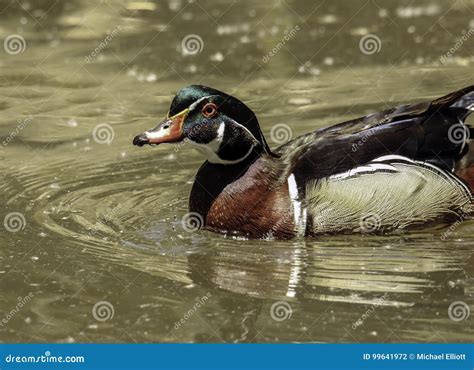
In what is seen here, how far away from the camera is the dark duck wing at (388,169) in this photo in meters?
9.44

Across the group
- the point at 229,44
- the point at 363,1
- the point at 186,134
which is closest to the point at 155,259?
the point at 186,134

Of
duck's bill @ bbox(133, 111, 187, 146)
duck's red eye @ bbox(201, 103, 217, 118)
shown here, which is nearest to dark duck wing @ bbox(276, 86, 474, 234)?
duck's red eye @ bbox(201, 103, 217, 118)

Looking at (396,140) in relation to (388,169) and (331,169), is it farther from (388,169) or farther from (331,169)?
(331,169)

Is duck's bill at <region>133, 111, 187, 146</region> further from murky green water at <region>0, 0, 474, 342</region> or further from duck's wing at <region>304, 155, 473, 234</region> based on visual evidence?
duck's wing at <region>304, 155, 473, 234</region>

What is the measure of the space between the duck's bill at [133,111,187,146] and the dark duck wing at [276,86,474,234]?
0.91 metres

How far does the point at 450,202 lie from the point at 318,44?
16.4 ft

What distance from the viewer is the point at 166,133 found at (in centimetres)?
945

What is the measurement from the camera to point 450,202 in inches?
385

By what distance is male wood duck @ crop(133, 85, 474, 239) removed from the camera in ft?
31.0

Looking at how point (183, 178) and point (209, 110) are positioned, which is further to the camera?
point (183, 178)

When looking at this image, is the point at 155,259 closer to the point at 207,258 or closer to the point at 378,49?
the point at 207,258

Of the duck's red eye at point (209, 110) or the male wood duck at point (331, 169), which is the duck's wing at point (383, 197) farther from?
the duck's red eye at point (209, 110)

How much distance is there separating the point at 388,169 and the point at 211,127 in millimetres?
1440

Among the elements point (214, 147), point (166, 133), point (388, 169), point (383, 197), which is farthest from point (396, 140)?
point (166, 133)
